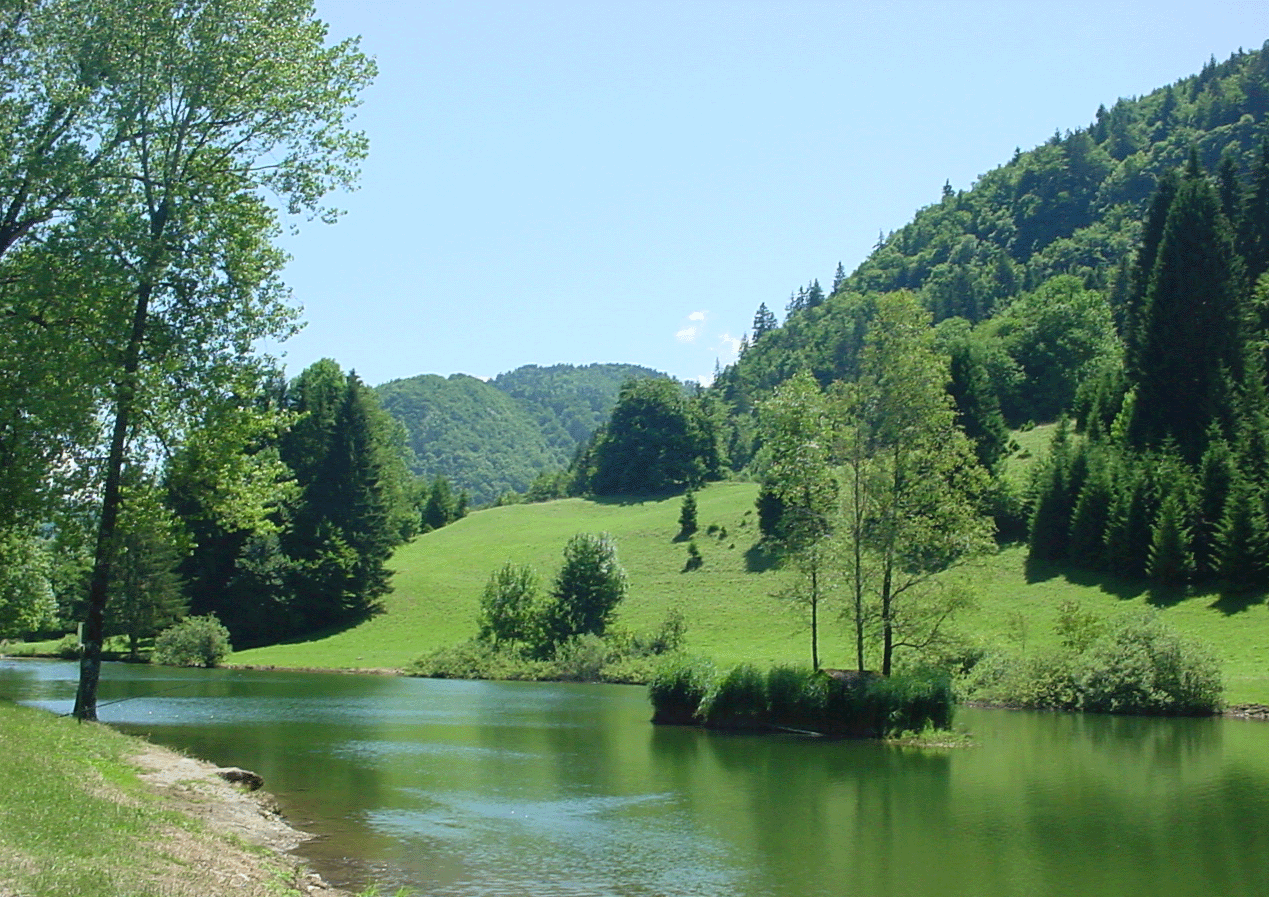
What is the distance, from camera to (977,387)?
85.1m

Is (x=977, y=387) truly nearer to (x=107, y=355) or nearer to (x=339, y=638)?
(x=339, y=638)

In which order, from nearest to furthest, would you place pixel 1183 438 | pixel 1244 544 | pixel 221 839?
pixel 221 839, pixel 1244 544, pixel 1183 438

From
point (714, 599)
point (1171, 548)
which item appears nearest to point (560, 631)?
point (714, 599)

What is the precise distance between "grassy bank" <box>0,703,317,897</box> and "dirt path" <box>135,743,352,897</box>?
0.03 metres

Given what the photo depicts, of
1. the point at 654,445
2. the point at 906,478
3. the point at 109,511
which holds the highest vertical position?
the point at 654,445

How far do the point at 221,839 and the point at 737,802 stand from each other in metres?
11.5

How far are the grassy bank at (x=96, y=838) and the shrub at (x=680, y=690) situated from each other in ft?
77.6

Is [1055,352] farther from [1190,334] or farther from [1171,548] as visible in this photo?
[1171,548]

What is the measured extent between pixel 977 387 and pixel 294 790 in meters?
72.0

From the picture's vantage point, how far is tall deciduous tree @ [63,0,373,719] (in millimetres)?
22453

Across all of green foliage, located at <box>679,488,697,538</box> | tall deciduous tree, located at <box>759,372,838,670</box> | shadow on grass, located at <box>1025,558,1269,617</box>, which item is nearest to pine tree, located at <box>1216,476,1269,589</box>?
shadow on grass, located at <box>1025,558,1269,617</box>

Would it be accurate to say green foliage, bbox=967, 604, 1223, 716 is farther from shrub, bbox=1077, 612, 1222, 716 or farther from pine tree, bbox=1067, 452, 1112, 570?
pine tree, bbox=1067, 452, 1112, 570

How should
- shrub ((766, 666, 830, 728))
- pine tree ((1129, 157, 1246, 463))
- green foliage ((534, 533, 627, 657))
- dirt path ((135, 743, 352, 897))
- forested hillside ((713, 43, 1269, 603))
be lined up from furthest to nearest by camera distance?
1. pine tree ((1129, 157, 1246, 463))
2. green foliage ((534, 533, 627, 657))
3. forested hillside ((713, 43, 1269, 603))
4. shrub ((766, 666, 830, 728))
5. dirt path ((135, 743, 352, 897))

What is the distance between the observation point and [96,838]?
455 inches
